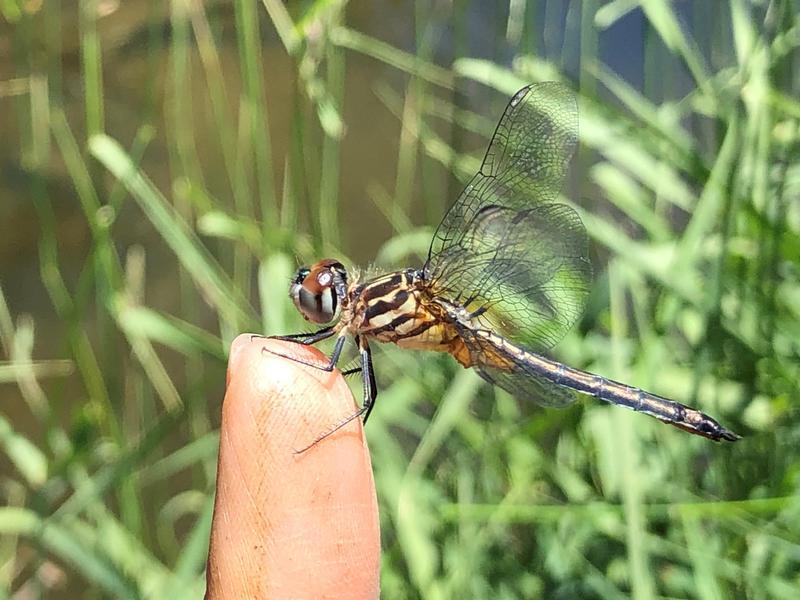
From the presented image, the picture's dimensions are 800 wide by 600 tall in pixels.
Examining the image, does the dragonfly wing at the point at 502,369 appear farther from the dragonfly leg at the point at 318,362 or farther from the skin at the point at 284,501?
the skin at the point at 284,501

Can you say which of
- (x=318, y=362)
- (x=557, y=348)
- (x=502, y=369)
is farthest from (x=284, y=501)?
(x=557, y=348)

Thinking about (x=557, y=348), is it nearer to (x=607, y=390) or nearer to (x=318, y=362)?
(x=607, y=390)

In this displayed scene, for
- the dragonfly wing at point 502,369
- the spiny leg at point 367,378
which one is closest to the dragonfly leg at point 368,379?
the spiny leg at point 367,378

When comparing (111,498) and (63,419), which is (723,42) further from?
(63,419)

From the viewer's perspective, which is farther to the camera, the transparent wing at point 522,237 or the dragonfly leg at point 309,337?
the transparent wing at point 522,237

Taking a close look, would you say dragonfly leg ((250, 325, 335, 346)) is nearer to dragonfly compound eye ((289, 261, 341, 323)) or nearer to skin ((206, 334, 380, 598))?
dragonfly compound eye ((289, 261, 341, 323))

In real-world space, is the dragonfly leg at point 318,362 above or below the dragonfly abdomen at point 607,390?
below

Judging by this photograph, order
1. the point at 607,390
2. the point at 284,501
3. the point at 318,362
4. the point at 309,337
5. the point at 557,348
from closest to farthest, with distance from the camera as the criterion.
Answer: the point at 284,501 → the point at 318,362 → the point at 309,337 → the point at 607,390 → the point at 557,348
